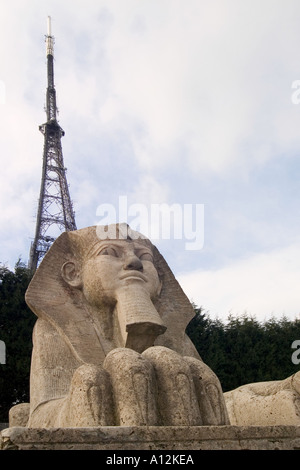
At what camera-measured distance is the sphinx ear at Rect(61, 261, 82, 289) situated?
451cm

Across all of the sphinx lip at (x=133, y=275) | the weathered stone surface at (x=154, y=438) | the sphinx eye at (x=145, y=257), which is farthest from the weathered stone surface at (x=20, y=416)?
the weathered stone surface at (x=154, y=438)

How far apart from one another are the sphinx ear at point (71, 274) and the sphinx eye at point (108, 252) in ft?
0.97

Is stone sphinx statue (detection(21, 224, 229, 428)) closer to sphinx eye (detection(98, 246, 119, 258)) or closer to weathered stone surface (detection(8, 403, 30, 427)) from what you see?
sphinx eye (detection(98, 246, 119, 258))

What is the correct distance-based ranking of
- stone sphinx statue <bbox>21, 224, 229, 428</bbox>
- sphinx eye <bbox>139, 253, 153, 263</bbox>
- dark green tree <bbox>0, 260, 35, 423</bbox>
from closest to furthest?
1. stone sphinx statue <bbox>21, 224, 229, 428</bbox>
2. sphinx eye <bbox>139, 253, 153, 263</bbox>
3. dark green tree <bbox>0, 260, 35, 423</bbox>

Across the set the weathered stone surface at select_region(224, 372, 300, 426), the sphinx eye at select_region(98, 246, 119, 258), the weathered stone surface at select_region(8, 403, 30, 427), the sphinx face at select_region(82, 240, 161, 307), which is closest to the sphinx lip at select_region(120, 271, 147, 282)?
the sphinx face at select_region(82, 240, 161, 307)

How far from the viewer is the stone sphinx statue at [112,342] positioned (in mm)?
2916

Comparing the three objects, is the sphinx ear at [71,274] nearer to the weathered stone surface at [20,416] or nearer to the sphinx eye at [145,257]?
the sphinx eye at [145,257]

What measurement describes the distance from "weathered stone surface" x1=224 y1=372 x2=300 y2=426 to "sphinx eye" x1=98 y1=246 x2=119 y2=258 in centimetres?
148

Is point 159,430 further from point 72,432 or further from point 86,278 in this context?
point 86,278

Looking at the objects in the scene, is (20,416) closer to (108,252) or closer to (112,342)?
(112,342)

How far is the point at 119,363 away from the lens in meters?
2.99

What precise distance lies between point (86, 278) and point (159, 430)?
6.85 ft

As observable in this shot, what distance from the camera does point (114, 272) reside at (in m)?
4.29
